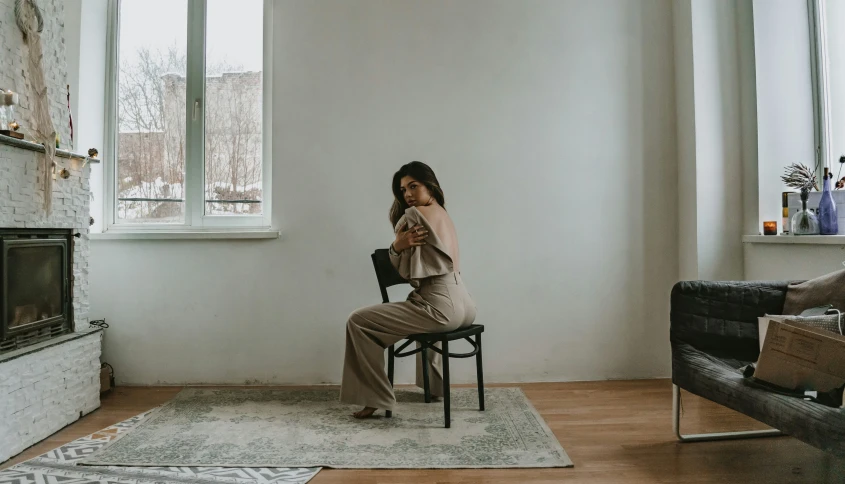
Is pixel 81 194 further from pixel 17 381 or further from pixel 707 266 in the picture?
pixel 707 266

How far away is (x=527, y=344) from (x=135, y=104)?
9.59ft

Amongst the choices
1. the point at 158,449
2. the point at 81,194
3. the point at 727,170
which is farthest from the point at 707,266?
the point at 81,194

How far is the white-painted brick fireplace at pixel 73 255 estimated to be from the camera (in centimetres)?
226

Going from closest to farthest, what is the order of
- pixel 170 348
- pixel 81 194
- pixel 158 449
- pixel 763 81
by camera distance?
pixel 158 449, pixel 81 194, pixel 763 81, pixel 170 348

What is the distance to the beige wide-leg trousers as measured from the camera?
8.46 feet

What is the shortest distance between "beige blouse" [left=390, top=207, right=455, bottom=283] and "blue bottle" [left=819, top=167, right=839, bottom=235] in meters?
1.85

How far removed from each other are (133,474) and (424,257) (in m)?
1.48

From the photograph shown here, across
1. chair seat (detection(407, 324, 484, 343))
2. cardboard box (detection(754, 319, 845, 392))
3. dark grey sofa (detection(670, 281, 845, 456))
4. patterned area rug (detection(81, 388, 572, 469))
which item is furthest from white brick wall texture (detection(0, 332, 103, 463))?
cardboard box (detection(754, 319, 845, 392))

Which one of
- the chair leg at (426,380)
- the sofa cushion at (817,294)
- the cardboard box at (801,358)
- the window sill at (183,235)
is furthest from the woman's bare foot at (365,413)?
the sofa cushion at (817,294)

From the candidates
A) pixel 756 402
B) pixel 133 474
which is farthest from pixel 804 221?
pixel 133 474

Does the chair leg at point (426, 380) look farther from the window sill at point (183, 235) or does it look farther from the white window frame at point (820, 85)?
the white window frame at point (820, 85)

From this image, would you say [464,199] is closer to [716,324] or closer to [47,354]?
[716,324]

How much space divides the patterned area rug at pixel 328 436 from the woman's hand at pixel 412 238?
843 millimetres

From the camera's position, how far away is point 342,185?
10.9ft
